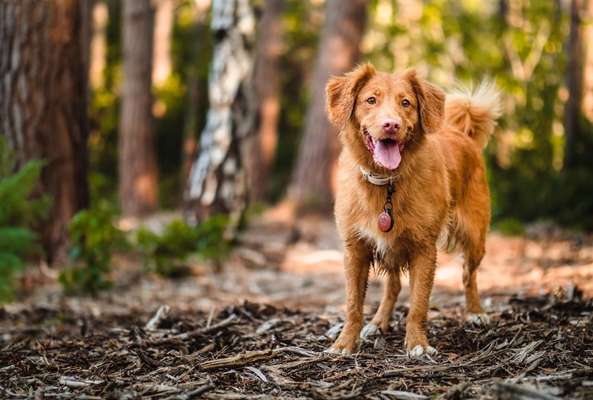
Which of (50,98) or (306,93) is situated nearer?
(50,98)

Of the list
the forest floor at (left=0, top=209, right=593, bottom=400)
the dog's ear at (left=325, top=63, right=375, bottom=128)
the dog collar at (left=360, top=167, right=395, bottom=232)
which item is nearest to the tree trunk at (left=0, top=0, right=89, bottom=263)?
the forest floor at (left=0, top=209, right=593, bottom=400)

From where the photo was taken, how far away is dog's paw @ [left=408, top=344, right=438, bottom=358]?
14.1 ft

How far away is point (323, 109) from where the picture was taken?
42.5 feet

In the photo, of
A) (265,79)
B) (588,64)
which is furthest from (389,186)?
(265,79)

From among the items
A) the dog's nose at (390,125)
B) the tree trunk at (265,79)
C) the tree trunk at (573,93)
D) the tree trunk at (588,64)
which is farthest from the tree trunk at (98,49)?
the dog's nose at (390,125)

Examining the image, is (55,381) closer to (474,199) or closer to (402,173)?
(402,173)

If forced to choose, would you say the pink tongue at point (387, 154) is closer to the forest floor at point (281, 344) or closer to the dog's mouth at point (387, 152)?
the dog's mouth at point (387, 152)

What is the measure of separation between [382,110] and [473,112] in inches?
70.2

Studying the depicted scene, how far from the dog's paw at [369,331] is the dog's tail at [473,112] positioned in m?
1.81

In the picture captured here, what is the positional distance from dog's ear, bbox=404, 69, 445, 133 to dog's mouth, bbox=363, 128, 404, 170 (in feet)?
0.87

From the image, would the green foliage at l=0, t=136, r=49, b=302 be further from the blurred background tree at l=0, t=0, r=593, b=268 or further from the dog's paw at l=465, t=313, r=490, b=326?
the dog's paw at l=465, t=313, r=490, b=326

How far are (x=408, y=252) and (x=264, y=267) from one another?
14.0ft

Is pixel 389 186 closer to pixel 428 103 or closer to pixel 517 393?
pixel 428 103

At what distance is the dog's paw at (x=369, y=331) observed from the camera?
4.95m
